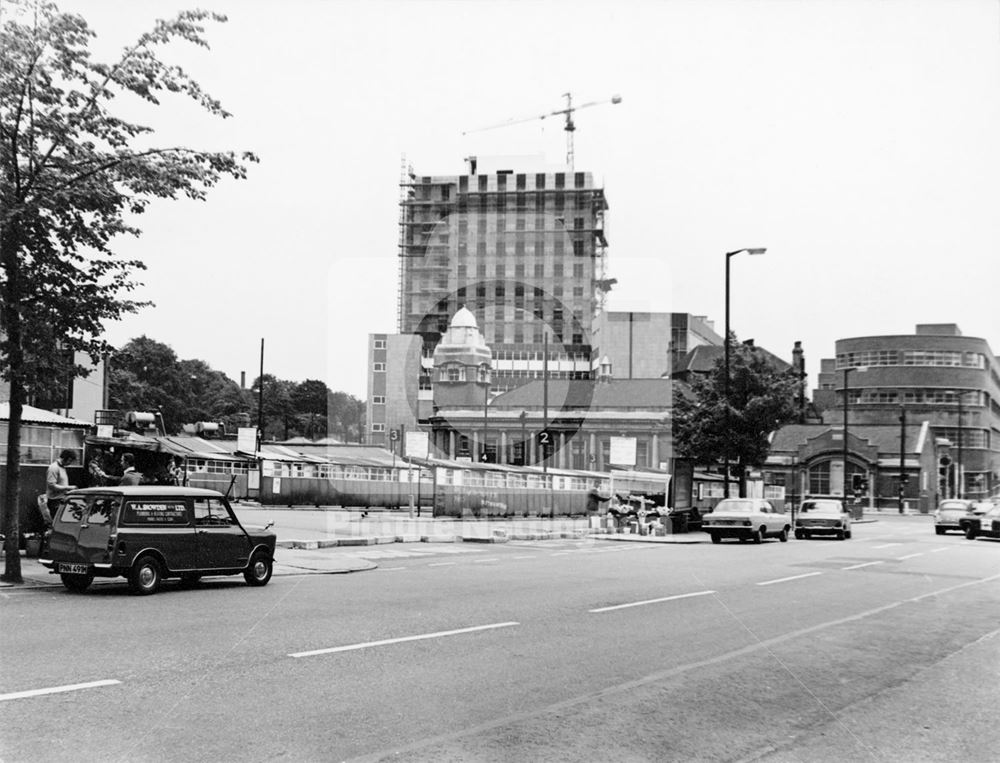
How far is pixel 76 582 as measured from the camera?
14.2 meters

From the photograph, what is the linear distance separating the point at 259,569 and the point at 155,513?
2048mm

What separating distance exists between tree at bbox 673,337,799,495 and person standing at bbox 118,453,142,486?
2440 centimetres

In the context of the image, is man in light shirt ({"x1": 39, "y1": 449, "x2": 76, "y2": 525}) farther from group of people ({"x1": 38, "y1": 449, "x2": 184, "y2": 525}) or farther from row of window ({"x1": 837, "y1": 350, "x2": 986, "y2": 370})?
row of window ({"x1": 837, "y1": 350, "x2": 986, "y2": 370})

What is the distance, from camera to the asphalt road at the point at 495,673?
646 centimetres

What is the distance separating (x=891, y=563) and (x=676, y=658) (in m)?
16.1

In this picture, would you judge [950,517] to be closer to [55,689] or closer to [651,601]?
[651,601]

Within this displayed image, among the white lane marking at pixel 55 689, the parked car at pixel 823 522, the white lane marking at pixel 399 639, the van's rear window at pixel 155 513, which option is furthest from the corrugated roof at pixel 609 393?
the white lane marking at pixel 55 689

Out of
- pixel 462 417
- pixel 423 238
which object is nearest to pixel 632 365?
pixel 423 238

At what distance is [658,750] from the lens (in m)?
6.44

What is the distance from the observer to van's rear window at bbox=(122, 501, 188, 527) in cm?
1407

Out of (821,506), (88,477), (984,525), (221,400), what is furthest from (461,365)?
(88,477)

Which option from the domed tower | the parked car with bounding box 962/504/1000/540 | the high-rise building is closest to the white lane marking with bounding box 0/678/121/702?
the parked car with bounding box 962/504/1000/540

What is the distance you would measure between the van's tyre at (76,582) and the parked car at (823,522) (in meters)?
28.8

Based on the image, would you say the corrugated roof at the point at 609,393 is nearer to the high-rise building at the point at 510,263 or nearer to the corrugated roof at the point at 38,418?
the high-rise building at the point at 510,263
